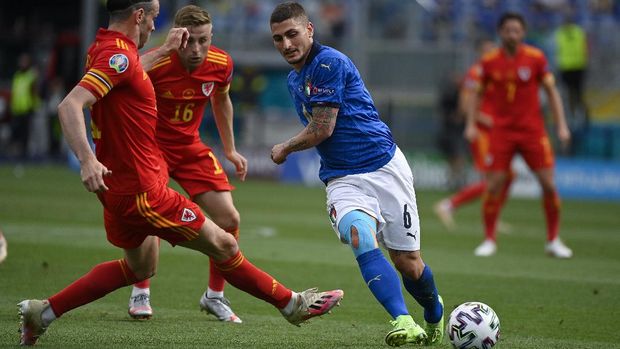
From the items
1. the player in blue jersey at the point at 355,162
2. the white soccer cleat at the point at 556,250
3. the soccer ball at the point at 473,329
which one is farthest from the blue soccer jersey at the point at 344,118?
the white soccer cleat at the point at 556,250

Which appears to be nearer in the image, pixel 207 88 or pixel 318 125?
pixel 318 125

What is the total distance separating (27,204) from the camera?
17797 millimetres

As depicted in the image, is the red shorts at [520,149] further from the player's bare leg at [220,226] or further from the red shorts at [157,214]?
the red shorts at [157,214]

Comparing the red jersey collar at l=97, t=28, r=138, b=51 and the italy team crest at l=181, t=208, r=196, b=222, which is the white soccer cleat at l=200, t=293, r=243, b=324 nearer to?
the italy team crest at l=181, t=208, r=196, b=222

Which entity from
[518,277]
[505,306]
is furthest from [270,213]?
[505,306]

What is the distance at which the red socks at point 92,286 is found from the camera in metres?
6.96

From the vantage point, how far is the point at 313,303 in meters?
7.12

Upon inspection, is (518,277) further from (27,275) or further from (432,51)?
(432,51)

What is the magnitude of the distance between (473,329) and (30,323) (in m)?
2.67

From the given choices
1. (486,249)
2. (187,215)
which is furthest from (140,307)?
(486,249)

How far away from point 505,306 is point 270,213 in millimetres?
9156

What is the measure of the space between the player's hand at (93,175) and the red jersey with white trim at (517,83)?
760 cm

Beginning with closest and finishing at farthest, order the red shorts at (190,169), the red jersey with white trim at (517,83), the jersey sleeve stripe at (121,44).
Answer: the jersey sleeve stripe at (121,44), the red shorts at (190,169), the red jersey with white trim at (517,83)

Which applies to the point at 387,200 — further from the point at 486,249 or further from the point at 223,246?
the point at 486,249
